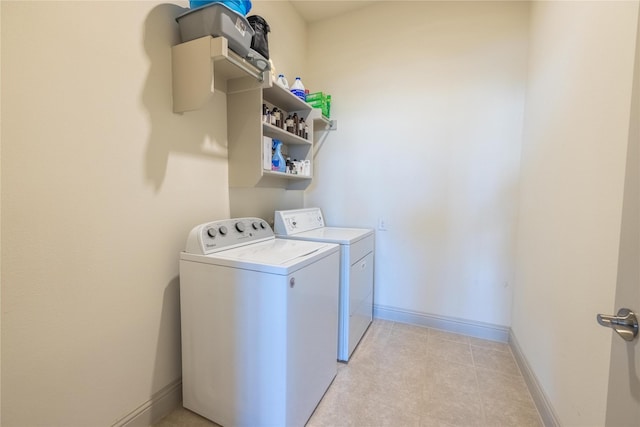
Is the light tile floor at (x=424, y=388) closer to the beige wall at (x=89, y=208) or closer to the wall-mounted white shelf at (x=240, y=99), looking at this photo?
the beige wall at (x=89, y=208)

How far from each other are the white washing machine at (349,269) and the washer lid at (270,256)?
0.26 metres

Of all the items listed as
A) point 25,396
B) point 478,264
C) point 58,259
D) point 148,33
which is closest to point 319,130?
point 148,33

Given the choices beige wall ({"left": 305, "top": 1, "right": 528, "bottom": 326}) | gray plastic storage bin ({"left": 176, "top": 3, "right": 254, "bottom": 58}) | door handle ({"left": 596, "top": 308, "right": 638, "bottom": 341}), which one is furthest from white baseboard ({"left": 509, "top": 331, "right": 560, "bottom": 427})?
gray plastic storage bin ({"left": 176, "top": 3, "right": 254, "bottom": 58})

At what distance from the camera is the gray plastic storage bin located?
1.28 m

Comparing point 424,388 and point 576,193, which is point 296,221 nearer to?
point 424,388

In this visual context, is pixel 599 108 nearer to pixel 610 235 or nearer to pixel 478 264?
pixel 610 235

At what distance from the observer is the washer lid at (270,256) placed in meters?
1.18

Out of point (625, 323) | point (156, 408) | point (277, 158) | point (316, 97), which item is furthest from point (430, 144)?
point (156, 408)

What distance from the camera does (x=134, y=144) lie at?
1.24 m

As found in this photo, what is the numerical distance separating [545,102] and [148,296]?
7.95 ft

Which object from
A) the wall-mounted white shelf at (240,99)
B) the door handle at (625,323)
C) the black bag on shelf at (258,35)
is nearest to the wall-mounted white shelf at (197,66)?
the wall-mounted white shelf at (240,99)

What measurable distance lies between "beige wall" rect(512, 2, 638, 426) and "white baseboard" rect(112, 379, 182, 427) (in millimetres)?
1870

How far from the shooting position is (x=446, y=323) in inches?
91.0

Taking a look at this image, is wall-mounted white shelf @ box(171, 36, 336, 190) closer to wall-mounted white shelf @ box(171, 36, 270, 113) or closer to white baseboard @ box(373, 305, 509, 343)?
wall-mounted white shelf @ box(171, 36, 270, 113)
